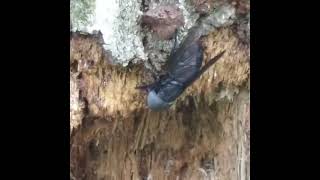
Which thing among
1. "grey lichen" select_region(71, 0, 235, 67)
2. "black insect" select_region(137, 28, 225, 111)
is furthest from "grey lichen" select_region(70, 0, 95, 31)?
"black insect" select_region(137, 28, 225, 111)

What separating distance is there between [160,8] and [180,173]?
0.60 meters

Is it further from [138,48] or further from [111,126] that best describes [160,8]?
[111,126]

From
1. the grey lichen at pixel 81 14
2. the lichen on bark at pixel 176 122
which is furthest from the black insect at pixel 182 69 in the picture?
the grey lichen at pixel 81 14

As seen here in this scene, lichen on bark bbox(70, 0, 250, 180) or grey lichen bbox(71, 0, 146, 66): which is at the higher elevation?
grey lichen bbox(71, 0, 146, 66)

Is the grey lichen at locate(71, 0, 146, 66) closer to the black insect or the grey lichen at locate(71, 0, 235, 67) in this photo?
the grey lichen at locate(71, 0, 235, 67)

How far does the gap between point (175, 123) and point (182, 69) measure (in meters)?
0.20

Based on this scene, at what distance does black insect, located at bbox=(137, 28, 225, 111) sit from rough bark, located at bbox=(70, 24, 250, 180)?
0.02 m

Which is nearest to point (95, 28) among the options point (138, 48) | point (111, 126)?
point (138, 48)

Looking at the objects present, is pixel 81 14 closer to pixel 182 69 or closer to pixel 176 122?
pixel 182 69

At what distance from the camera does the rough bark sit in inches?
112

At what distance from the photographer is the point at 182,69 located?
2842 millimetres

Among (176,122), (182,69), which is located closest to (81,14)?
(182,69)

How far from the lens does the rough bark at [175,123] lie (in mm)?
2844

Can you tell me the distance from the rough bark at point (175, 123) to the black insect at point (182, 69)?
0.02 metres
